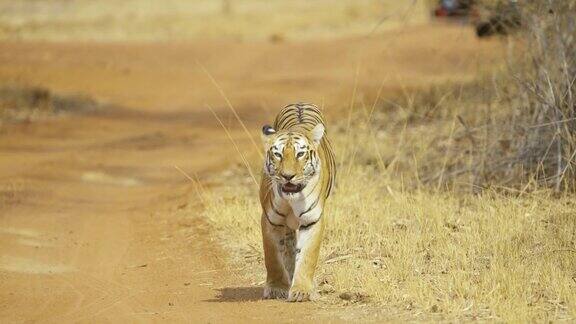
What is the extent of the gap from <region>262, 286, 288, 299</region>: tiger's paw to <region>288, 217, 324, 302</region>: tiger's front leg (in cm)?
17

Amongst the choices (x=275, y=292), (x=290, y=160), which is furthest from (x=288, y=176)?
(x=275, y=292)

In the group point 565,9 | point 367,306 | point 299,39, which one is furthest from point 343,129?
point 299,39

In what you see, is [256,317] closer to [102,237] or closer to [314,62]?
[102,237]

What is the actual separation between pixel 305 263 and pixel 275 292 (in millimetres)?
377

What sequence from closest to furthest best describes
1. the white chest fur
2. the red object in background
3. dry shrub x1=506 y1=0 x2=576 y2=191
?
the white chest fur, dry shrub x1=506 y1=0 x2=576 y2=191, the red object in background

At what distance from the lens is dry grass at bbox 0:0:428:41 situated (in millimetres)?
29891

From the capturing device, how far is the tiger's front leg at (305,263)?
7.26m


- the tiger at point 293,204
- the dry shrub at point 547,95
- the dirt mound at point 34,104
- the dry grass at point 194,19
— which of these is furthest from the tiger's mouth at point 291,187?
the dry grass at point 194,19

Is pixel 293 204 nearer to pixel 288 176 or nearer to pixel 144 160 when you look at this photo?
pixel 288 176

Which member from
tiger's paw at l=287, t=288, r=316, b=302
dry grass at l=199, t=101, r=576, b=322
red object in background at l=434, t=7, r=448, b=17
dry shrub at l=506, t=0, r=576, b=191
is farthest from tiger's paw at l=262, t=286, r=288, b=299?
red object in background at l=434, t=7, r=448, b=17

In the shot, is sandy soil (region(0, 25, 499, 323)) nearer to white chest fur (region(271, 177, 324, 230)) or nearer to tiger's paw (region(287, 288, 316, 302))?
tiger's paw (region(287, 288, 316, 302))

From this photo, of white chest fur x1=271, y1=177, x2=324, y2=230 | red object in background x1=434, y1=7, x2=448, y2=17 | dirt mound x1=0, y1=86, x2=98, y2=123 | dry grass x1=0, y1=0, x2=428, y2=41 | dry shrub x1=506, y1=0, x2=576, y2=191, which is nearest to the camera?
white chest fur x1=271, y1=177, x2=324, y2=230

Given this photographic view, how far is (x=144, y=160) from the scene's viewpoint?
45.9ft

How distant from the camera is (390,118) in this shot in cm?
1586
